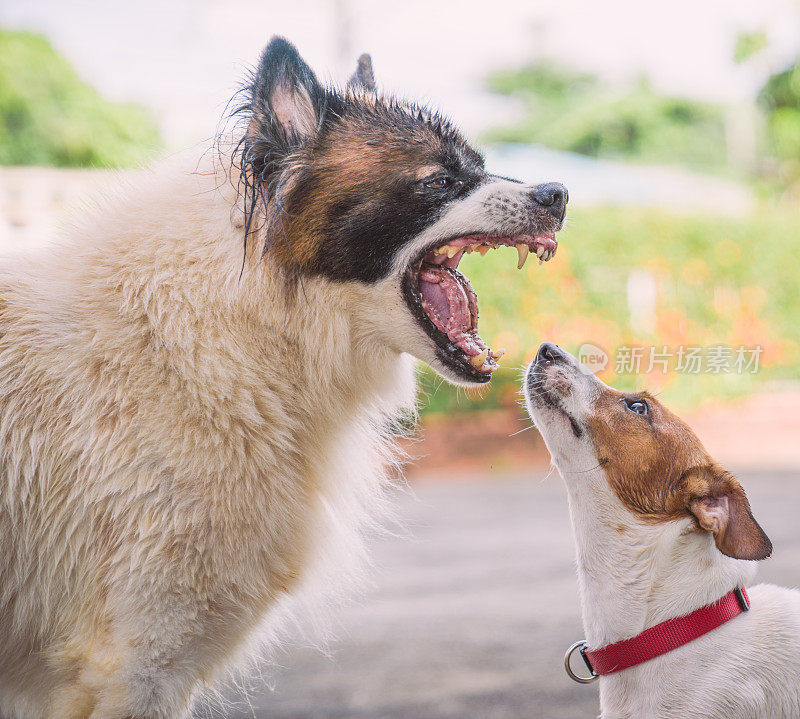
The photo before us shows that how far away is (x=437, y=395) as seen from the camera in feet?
35.9

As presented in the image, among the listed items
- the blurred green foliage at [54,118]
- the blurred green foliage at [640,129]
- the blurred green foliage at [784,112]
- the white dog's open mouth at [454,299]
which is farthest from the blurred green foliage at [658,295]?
the blurred green foliage at [640,129]

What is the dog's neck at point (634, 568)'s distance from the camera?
2684 mm

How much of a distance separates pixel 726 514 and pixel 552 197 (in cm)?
117

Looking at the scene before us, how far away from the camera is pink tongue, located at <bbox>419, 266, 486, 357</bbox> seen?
285 centimetres

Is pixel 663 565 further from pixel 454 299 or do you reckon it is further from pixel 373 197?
pixel 373 197

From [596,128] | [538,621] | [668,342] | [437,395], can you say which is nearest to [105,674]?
[538,621]

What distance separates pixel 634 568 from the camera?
2.75 metres

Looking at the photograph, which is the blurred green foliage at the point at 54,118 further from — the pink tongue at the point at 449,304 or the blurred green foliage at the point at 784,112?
the pink tongue at the point at 449,304

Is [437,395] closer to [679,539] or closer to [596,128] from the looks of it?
[679,539]

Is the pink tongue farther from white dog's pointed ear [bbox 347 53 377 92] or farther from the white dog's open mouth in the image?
white dog's pointed ear [bbox 347 53 377 92]

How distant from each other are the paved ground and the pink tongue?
0.96 metres

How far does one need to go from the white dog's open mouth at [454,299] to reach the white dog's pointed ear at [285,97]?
0.59 meters

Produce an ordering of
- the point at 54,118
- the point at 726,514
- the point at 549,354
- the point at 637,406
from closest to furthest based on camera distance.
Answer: the point at 726,514
the point at 637,406
the point at 549,354
the point at 54,118


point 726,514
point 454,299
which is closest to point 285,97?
point 454,299
